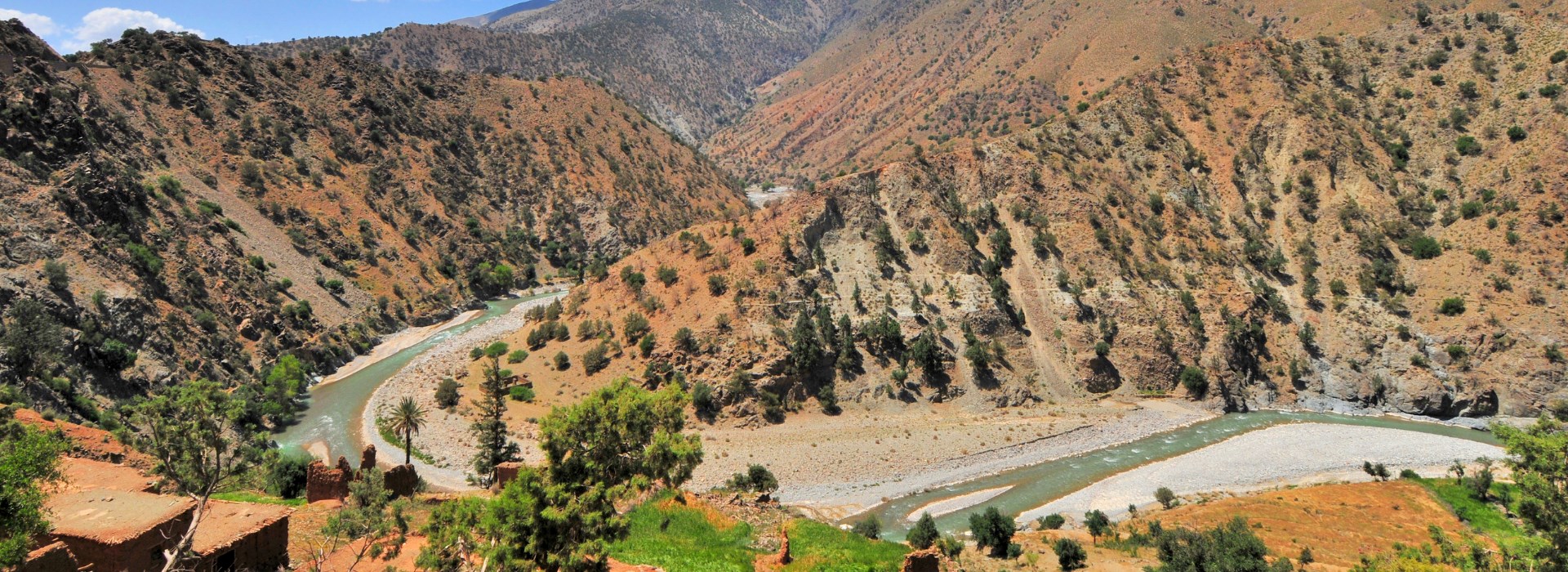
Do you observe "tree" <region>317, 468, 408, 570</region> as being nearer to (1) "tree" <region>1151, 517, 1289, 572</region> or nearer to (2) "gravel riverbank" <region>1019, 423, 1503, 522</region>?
(1) "tree" <region>1151, 517, 1289, 572</region>

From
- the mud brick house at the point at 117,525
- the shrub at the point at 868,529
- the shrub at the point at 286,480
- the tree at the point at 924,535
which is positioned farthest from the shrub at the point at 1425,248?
the mud brick house at the point at 117,525

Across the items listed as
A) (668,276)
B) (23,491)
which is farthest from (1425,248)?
(23,491)

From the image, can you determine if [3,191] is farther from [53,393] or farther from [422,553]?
[422,553]

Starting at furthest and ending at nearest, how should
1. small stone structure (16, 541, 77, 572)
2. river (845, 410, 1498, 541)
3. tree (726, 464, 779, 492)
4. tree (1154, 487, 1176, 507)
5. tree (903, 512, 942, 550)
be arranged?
tree (1154, 487, 1176, 507)
river (845, 410, 1498, 541)
tree (726, 464, 779, 492)
tree (903, 512, 942, 550)
small stone structure (16, 541, 77, 572)

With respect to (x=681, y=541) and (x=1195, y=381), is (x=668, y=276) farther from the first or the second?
(x=1195, y=381)

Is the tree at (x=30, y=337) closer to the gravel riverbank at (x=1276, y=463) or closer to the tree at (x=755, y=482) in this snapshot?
the tree at (x=755, y=482)

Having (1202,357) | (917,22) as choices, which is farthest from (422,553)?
(917,22)

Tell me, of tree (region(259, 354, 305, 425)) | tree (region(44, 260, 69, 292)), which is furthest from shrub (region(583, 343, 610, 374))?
tree (region(44, 260, 69, 292))
